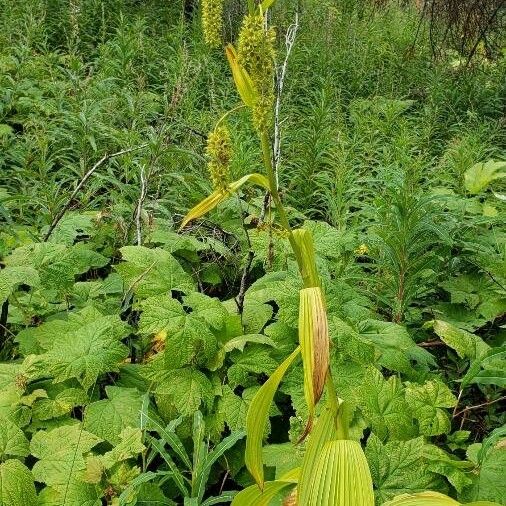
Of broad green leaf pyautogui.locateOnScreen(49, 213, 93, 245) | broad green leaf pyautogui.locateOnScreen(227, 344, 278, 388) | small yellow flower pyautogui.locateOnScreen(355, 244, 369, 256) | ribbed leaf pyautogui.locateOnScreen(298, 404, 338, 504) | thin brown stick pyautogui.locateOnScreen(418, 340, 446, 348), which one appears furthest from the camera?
small yellow flower pyautogui.locateOnScreen(355, 244, 369, 256)

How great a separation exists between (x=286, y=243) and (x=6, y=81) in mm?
3440

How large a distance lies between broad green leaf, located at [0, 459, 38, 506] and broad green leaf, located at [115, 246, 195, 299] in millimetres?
608

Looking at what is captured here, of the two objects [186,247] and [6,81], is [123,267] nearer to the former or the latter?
[186,247]

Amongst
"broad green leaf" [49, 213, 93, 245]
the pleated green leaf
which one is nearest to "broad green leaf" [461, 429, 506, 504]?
the pleated green leaf

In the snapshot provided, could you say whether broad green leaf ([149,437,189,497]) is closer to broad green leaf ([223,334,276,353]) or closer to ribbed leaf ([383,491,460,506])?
broad green leaf ([223,334,276,353])

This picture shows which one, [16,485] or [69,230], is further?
[69,230]

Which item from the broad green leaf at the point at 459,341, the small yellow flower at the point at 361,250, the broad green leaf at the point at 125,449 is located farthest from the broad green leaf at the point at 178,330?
the small yellow flower at the point at 361,250

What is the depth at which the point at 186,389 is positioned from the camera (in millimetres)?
1660

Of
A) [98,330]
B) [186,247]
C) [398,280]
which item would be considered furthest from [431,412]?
[186,247]

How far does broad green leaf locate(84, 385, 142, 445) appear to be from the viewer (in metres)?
1.58

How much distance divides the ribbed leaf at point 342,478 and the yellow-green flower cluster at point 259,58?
55cm

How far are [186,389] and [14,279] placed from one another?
62 centimetres

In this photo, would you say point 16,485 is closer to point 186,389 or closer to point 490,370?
point 186,389

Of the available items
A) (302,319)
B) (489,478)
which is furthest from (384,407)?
(302,319)
